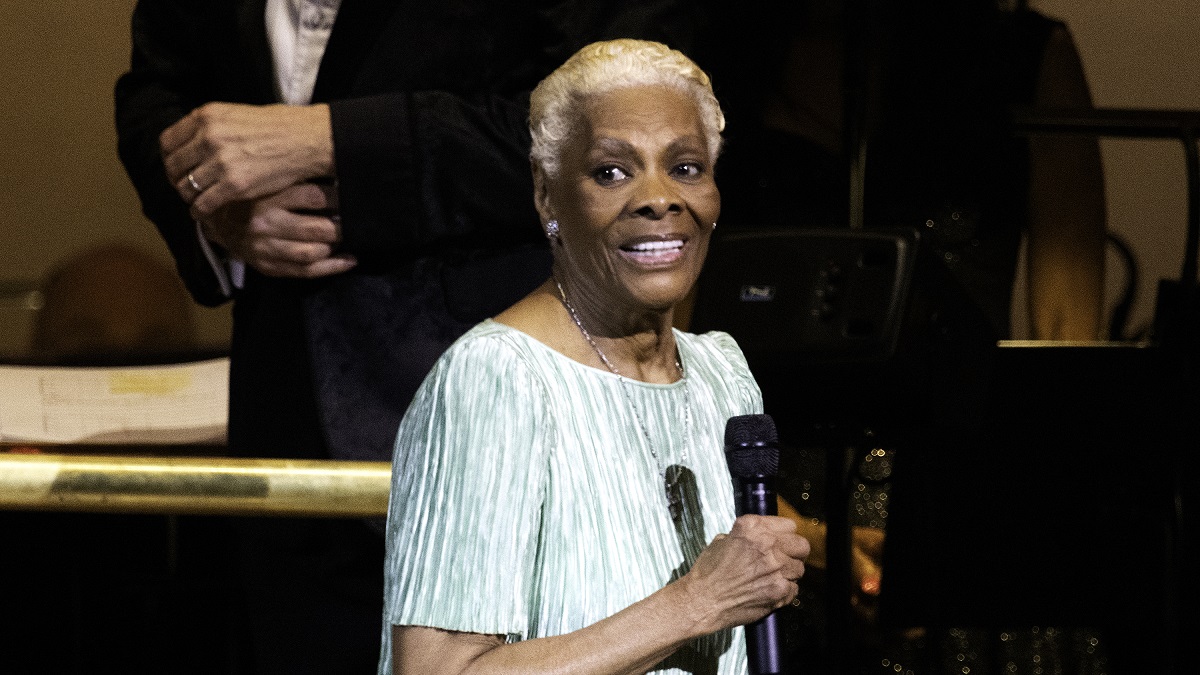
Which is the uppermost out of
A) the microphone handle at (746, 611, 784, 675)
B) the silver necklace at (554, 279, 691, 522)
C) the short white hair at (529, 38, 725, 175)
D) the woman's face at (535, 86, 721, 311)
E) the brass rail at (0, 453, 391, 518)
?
the short white hair at (529, 38, 725, 175)

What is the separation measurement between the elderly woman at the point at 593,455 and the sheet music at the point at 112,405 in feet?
3.53

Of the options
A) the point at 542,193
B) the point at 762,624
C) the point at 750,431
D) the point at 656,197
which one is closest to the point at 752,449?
the point at 750,431

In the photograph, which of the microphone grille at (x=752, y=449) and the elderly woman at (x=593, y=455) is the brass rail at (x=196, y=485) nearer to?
the elderly woman at (x=593, y=455)

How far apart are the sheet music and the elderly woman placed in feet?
3.53

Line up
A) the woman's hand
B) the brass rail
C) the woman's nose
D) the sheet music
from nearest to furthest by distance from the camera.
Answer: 1. the woman's hand
2. the woman's nose
3. the brass rail
4. the sheet music

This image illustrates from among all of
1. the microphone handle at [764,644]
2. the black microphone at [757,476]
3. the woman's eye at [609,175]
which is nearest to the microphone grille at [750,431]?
the black microphone at [757,476]

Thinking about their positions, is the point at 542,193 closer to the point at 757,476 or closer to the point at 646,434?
the point at 646,434

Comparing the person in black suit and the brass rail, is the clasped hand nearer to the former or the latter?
the person in black suit

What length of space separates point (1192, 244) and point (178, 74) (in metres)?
1.46

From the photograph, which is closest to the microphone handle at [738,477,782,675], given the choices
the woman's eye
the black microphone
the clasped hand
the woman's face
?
the black microphone

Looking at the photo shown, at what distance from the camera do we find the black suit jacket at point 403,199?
1.76 metres

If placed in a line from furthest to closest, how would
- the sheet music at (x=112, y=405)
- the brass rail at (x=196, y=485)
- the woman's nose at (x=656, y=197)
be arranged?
the sheet music at (x=112, y=405), the brass rail at (x=196, y=485), the woman's nose at (x=656, y=197)

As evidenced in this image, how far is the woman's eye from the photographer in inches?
57.2

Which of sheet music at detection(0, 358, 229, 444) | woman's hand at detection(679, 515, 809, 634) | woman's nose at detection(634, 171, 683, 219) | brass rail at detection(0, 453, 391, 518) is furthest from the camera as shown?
sheet music at detection(0, 358, 229, 444)
